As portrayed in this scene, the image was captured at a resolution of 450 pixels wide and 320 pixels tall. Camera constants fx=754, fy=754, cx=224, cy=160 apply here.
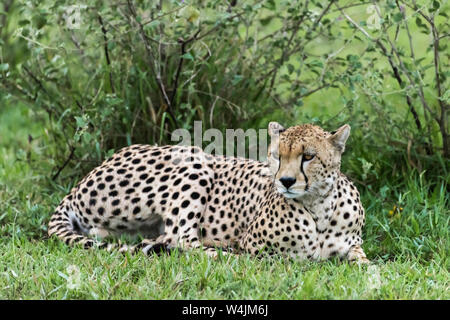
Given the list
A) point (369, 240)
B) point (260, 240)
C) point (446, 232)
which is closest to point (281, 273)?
point (260, 240)

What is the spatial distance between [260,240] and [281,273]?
0.41 m

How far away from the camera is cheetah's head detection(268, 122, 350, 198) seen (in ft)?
13.3

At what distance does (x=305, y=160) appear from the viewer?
4078 mm

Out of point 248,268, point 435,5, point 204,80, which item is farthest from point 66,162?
point 435,5

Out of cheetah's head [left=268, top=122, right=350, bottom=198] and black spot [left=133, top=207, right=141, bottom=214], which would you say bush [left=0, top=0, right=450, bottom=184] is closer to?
black spot [left=133, top=207, right=141, bottom=214]

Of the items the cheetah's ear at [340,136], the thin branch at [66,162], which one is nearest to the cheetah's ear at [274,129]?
the cheetah's ear at [340,136]

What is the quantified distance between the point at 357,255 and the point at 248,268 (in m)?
0.70

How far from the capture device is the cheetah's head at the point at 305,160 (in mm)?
4051

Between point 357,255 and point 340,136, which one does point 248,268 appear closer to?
point 357,255

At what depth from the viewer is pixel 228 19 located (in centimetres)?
534

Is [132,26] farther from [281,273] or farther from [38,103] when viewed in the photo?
[281,273]

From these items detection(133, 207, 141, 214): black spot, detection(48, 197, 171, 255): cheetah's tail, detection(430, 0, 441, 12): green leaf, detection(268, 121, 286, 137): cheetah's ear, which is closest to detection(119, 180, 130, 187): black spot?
detection(133, 207, 141, 214): black spot

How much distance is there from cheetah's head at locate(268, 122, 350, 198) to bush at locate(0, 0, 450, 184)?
1.21m
